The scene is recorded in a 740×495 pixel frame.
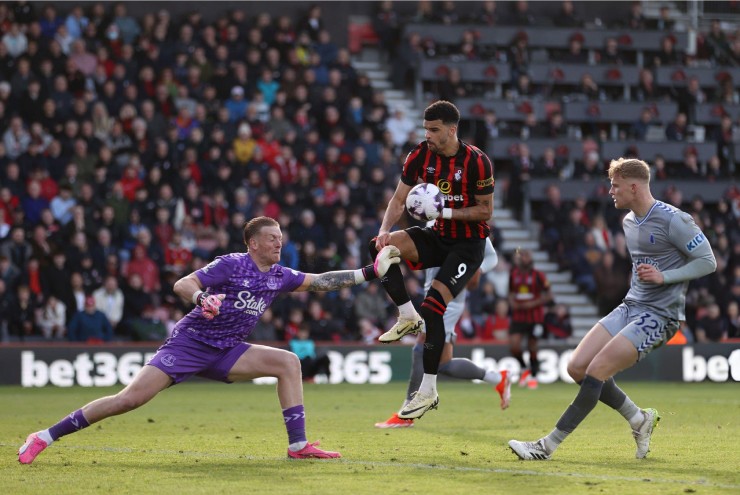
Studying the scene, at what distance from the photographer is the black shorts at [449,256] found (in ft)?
34.8

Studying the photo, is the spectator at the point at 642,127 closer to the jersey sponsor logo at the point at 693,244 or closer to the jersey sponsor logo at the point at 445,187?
the jersey sponsor logo at the point at 445,187

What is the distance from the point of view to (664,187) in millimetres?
25875

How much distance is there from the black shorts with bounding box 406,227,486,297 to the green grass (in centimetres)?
141

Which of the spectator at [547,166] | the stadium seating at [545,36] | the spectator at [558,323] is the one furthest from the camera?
the stadium seating at [545,36]

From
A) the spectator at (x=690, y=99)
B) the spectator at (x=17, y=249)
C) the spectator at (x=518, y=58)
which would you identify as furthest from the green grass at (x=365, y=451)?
the spectator at (x=690, y=99)

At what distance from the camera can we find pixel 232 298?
365 inches

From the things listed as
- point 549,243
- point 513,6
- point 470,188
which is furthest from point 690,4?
point 470,188

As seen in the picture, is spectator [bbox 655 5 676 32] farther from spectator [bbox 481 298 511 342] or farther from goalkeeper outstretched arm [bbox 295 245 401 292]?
goalkeeper outstretched arm [bbox 295 245 401 292]

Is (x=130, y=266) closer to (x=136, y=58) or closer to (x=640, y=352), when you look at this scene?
(x=136, y=58)

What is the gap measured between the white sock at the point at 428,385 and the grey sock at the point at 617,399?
145 cm

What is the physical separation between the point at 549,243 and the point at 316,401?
391 inches

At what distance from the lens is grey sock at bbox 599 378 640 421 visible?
371 inches

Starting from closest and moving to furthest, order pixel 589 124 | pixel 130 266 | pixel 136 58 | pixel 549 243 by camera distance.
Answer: pixel 130 266 → pixel 136 58 → pixel 549 243 → pixel 589 124

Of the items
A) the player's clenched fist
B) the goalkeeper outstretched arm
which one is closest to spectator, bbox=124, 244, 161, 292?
the goalkeeper outstretched arm
